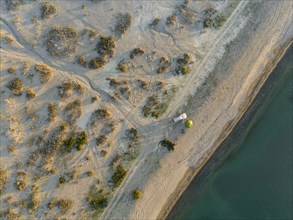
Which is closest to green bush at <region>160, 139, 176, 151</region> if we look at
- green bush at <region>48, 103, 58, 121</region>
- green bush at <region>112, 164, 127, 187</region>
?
green bush at <region>112, 164, 127, 187</region>

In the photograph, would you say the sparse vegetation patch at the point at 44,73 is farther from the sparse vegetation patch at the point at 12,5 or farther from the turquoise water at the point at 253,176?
the turquoise water at the point at 253,176

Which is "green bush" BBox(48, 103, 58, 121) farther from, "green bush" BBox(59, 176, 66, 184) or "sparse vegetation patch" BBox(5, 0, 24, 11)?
"sparse vegetation patch" BBox(5, 0, 24, 11)

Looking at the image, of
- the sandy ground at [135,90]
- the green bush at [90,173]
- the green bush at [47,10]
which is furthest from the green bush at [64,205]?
the green bush at [47,10]

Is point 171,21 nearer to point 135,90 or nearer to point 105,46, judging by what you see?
point 105,46

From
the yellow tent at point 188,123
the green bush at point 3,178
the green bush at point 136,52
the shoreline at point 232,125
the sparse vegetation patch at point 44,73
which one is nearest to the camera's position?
the green bush at point 3,178

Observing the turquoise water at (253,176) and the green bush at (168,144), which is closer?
the green bush at (168,144)

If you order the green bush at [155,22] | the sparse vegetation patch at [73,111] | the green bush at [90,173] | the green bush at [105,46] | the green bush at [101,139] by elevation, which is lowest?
the green bush at [90,173]

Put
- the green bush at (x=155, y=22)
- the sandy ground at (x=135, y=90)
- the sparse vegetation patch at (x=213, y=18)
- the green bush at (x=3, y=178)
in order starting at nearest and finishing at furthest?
the green bush at (x=3, y=178) → the sandy ground at (x=135, y=90) → the green bush at (x=155, y=22) → the sparse vegetation patch at (x=213, y=18)
